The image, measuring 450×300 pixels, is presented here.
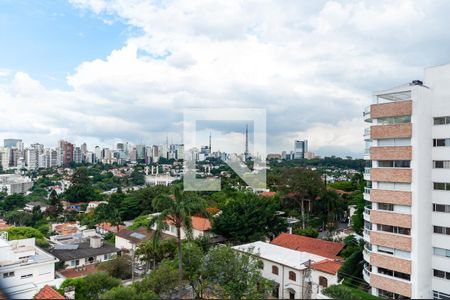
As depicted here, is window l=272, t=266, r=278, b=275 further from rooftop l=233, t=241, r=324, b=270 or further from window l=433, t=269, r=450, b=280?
window l=433, t=269, r=450, b=280

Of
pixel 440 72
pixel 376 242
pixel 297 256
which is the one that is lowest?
pixel 297 256

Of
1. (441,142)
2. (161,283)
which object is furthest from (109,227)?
(441,142)

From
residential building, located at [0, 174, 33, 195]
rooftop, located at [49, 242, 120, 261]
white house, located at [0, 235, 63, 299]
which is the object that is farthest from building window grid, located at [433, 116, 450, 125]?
residential building, located at [0, 174, 33, 195]

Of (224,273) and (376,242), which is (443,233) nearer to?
(376,242)

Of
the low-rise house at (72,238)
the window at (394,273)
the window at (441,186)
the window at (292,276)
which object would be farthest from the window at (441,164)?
the low-rise house at (72,238)

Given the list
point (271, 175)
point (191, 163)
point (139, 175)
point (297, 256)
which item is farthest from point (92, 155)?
point (297, 256)
